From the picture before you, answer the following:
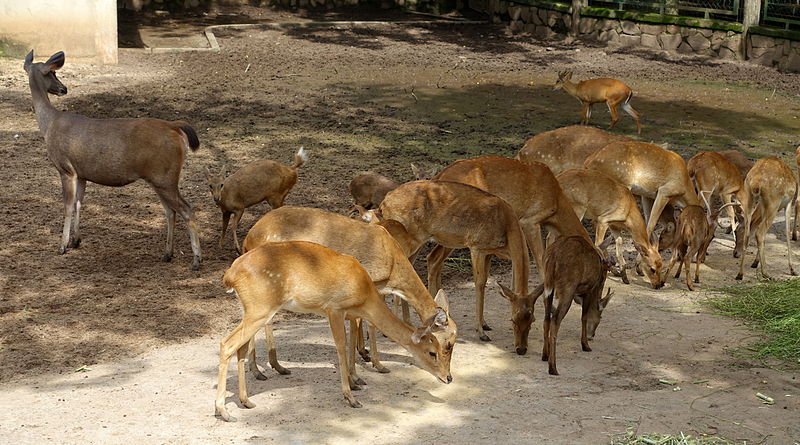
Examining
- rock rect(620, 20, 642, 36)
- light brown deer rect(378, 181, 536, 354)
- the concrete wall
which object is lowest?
light brown deer rect(378, 181, 536, 354)

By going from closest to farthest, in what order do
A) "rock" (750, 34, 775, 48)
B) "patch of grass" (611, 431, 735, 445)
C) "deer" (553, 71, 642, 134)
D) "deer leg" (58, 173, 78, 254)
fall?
"patch of grass" (611, 431, 735, 445)
"deer leg" (58, 173, 78, 254)
"deer" (553, 71, 642, 134)
"rock" (750, 34, 775, 48)

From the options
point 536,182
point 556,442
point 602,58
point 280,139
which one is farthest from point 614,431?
point 602,58

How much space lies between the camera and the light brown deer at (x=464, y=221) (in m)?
7.21

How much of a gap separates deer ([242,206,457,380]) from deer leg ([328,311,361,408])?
562 millimetres

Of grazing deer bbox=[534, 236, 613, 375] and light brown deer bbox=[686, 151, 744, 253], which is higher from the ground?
light brown deer bbox=[686, 151, 744, 253]

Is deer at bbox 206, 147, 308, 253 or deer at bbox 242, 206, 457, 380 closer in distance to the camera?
deer at bbox 242, 206, 457, 380

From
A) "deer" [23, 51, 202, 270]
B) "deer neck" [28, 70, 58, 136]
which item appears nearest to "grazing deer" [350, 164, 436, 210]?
"deer" [23, 51, 202, 270]

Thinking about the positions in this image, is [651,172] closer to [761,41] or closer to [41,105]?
[41,105]

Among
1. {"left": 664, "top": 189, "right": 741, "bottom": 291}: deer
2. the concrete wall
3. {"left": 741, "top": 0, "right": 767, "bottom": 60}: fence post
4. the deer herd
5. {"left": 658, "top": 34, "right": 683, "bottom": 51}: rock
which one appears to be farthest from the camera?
{"left": 658, "top": 34, "right": 683, "bottom": 51}: rock

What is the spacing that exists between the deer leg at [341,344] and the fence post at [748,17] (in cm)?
1509

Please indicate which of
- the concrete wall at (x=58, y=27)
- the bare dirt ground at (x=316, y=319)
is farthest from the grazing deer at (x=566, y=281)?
the concrete wall at (x=58, y=27)

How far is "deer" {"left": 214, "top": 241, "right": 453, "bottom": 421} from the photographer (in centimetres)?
569

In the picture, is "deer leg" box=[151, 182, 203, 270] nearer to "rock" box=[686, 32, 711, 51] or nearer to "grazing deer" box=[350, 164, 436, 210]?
"grazing deer" box=[350, 164, 436, 210]

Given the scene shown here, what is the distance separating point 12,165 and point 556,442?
8.08 meters
